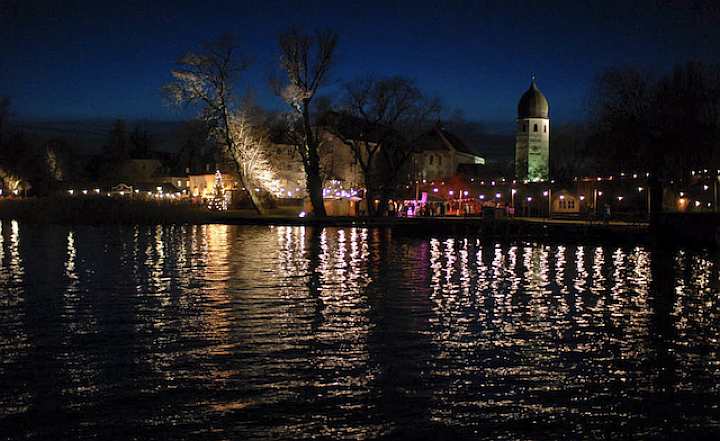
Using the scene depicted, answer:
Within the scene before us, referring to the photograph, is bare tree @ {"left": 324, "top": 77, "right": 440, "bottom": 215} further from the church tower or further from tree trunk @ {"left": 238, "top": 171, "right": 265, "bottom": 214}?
the church tower

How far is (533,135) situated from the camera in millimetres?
107625

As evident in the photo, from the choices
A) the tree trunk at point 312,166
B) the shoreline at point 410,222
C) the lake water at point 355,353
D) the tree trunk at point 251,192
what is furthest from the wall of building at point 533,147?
the lake water at point 355,353

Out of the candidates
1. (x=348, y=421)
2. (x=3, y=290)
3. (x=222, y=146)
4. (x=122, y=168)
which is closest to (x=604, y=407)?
(x=348, y=421)

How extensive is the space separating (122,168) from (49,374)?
394 ft

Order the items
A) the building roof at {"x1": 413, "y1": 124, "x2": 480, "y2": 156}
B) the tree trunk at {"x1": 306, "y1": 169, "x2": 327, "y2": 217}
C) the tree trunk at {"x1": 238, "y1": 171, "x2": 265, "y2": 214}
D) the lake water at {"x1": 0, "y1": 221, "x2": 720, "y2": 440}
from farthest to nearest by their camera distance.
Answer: the building roof at {"x1": 413, "y1": 124, "x2": 480, "y2": 156} < the tree trunk at {"x1": 238, "y1": 171, "x2": 265, "y2": 214} < the tree trunk at {"x1": 306, "y1": 169, "x2": 327, "y2": 217} < the lake water at {"x1": 0, "y1": 221, "x2": 720, "y2": 440}

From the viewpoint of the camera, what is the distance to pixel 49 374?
11.2 metres

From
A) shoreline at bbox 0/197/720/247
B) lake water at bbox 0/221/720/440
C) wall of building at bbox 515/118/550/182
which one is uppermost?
wall of building at bbox 515/118/550/182

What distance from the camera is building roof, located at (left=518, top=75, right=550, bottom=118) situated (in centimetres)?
10825

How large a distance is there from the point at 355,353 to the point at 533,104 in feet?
332

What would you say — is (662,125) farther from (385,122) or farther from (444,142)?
(444,142)

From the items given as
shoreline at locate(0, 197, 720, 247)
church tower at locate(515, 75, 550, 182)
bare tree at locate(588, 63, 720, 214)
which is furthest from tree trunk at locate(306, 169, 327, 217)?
church tower at locate(515, 75, 550, 182)

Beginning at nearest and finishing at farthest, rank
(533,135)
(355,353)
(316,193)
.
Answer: (355,353) → (316,193) → (533,135)

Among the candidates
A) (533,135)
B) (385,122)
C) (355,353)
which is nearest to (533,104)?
(533,135)

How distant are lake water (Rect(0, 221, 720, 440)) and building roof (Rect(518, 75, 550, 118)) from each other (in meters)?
84.7
